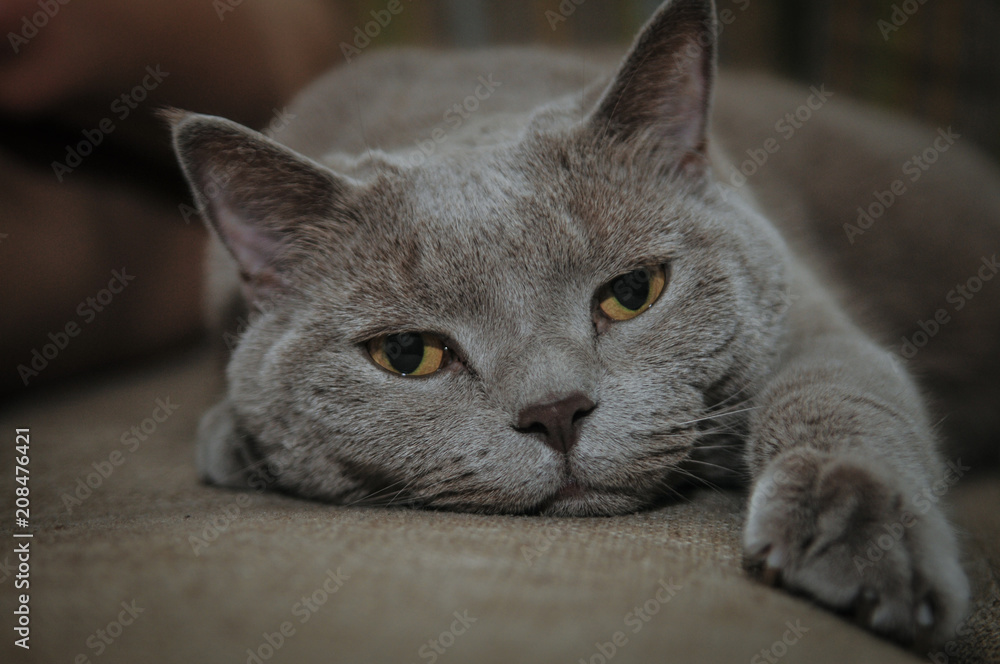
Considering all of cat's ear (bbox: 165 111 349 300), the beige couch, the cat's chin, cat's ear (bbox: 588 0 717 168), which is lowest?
the cat's chin

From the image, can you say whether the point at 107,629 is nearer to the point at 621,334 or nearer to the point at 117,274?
the point at 621,334

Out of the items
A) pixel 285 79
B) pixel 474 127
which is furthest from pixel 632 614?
pixel 285 79

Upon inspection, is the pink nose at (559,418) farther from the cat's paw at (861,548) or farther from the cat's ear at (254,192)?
the cat's ear at (254,192)

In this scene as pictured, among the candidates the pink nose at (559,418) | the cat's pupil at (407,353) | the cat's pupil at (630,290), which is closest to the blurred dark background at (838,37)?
the cat's pupil at (630,290)

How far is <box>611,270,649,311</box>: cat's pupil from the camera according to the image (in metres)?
1.02

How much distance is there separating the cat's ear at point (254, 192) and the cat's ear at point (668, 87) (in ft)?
1.46

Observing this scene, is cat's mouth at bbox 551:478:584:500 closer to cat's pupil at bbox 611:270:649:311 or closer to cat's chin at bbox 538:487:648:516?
cat's chin at bbox 538:487:648:516

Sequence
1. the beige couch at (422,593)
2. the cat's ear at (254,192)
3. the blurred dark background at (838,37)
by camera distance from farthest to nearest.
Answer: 1. the blurred dark background at (838,37)
2. the cat's ear at (254,192)
3. the beige couch at (422,593)

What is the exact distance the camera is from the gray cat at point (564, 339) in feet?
2.88

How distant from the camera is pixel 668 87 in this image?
1.11 m

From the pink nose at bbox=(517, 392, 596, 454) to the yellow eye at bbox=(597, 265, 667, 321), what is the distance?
186 mm

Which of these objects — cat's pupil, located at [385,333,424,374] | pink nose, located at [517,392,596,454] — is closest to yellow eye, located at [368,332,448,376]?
cat's pupil, located at [385,333,424,374]

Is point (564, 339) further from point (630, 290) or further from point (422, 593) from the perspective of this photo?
point (422, 593)

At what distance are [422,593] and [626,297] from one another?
541 mm
